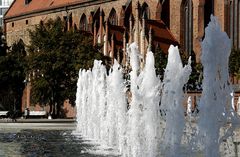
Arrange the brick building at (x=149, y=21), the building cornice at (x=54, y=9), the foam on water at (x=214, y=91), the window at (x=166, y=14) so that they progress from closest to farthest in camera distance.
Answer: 1. the foam on water at (x=214, y=91)
2. the brick building at (x=149, y=21)
3. the window at (x=166, y=14)
4. the building cornice at (x=54, y=9)

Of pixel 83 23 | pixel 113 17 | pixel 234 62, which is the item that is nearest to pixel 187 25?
pixel 234 62

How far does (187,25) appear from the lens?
59.6 meters

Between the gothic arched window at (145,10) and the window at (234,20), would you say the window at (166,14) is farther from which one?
the window at (234,20)

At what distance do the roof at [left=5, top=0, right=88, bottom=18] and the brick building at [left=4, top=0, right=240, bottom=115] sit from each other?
88 centimetres

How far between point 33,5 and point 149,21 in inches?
1195

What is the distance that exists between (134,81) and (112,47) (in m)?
45.0

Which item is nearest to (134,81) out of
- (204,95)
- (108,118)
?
(204,95)

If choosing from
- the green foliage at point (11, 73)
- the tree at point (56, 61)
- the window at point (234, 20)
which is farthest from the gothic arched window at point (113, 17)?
the tree at point (56, 61)

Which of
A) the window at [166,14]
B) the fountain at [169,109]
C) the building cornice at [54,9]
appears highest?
the building cornice at [54,9]

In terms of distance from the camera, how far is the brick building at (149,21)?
5473cm

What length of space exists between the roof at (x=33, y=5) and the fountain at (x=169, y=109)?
54674 mm

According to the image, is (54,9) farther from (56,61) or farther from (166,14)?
(56,61)

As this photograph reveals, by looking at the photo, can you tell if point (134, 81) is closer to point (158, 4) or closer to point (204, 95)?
point (204, 95)

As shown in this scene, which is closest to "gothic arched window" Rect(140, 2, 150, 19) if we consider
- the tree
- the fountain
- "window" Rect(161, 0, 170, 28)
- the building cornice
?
"window" Rect(161, 0, 170, 28)
